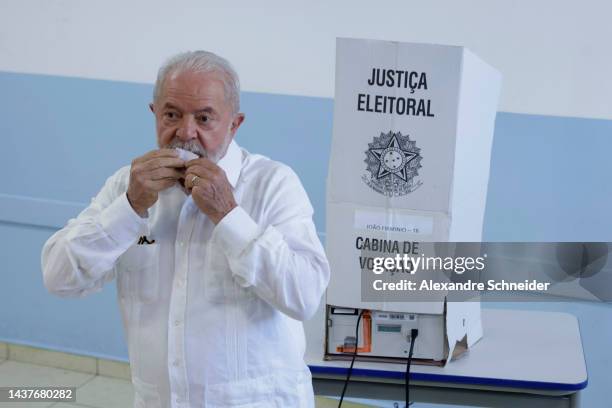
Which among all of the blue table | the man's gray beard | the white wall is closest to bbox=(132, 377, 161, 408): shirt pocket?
the man's gray beard

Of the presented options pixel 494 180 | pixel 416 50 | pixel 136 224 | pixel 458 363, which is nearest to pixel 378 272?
pixel 458 363

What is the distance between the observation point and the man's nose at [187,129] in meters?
1.52

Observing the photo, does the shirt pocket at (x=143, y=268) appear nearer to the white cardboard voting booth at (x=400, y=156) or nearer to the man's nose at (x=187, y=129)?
the man's nose at (x=187, y=129)

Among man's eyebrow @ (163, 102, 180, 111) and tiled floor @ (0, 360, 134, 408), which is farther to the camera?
tiled floor @ (0, 360, 134, 408)

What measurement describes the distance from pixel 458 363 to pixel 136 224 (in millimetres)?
943

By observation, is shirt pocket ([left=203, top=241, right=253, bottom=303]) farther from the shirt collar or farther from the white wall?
the white wall

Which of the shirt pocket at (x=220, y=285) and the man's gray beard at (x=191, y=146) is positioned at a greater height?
the man's gray beard at (x=191, y=146)

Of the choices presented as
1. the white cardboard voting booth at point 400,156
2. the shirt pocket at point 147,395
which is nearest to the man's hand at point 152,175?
the shirt pocket at point 147,395

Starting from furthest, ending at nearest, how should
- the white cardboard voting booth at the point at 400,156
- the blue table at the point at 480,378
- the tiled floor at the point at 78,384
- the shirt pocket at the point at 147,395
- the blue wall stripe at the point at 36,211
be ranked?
1. the blue wall stripe at the point at 36,211
2. the tiled floor at the point at 78,384
3. the blue table at the point at 480,378
4. the white cardboard voting booth at the point at 400,156
5. the shirt pocket at the point at 147,395

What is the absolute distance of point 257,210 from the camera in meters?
1.58

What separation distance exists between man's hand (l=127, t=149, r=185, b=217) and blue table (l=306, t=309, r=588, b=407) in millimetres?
733

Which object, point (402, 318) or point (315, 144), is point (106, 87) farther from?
point (402, 318)

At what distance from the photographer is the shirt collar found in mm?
1598

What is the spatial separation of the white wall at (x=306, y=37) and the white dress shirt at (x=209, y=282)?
1.42 m
